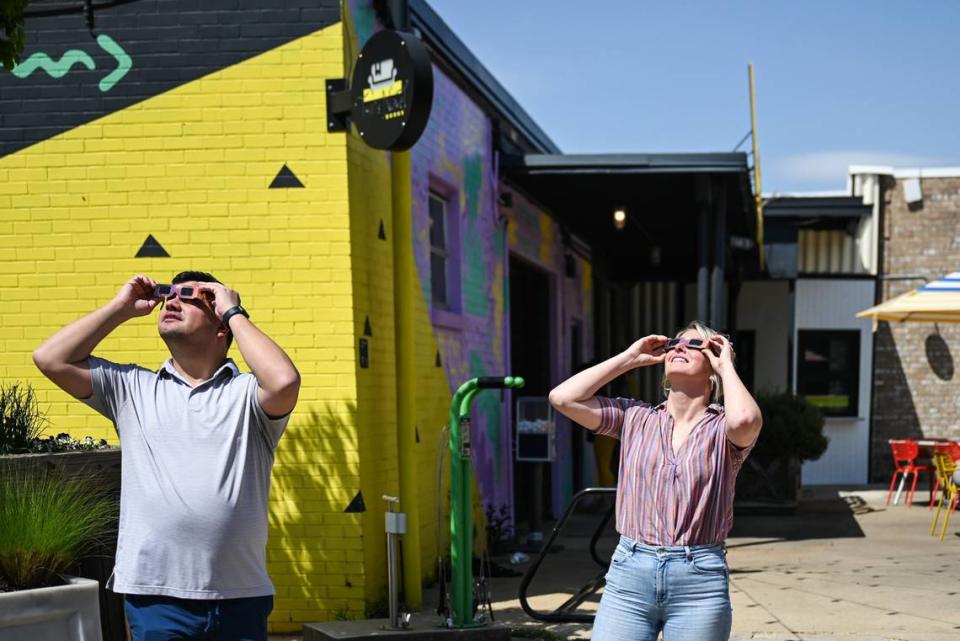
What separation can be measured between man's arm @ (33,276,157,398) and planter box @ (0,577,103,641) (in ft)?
2.22

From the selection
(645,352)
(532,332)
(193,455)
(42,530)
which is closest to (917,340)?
(532,332)

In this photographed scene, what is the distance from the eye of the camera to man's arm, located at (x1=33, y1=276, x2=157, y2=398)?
3178mm

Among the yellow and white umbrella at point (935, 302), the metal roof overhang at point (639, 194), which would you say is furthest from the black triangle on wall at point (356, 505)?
the yellow and white umbrella at point (935, 302)

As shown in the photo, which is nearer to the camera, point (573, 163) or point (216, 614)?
point (216, 614)

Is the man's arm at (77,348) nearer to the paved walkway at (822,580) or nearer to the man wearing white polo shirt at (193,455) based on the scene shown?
the man wearing white polo shirt at (193,455)

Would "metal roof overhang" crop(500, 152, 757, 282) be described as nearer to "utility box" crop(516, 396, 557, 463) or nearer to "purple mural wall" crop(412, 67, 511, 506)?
"purple mural wall" crop(412, 67, 511, 506)

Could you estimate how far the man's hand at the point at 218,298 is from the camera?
3133 millimetres

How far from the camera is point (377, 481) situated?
6.86 meters

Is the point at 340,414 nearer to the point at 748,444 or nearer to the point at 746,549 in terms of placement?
the point at 748,444

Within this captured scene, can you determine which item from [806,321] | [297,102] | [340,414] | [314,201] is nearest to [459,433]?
[340,414]

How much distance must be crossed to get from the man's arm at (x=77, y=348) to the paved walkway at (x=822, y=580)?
391 cm

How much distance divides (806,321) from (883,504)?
4440mm

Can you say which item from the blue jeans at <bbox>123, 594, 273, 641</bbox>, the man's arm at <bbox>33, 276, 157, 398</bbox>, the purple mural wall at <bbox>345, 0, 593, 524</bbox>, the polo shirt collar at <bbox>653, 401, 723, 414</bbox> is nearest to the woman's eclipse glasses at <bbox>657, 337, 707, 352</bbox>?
the polo shirt collar at <bbox>653, 401, 723, 414</bbox>

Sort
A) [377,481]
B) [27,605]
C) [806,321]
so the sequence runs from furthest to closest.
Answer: [806,321]
[377,481]
[27,605]
